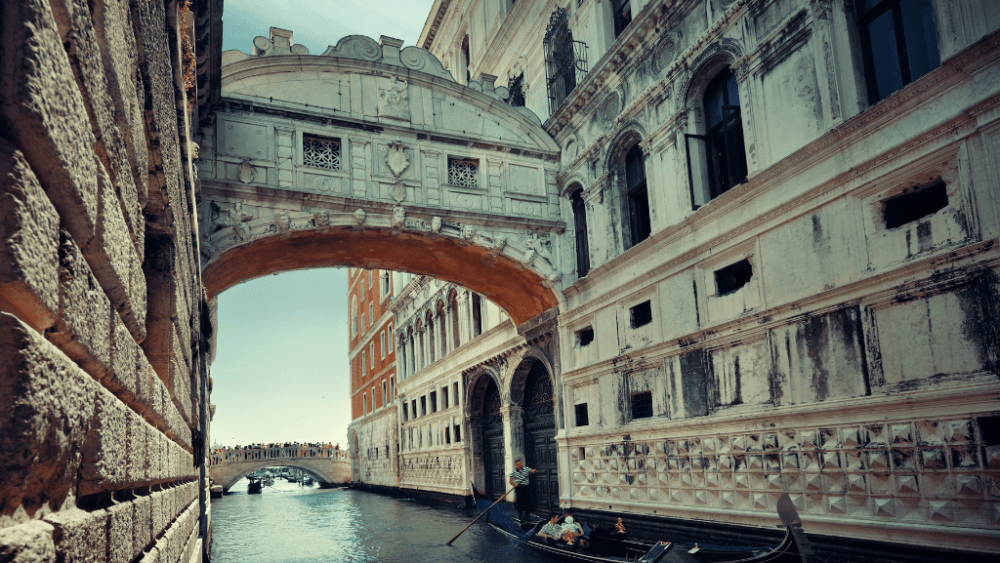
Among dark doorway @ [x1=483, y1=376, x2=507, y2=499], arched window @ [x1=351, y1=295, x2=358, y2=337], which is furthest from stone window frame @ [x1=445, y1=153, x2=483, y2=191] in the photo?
arched window @ [x1=351, y1=295, x2=358, y2=337]

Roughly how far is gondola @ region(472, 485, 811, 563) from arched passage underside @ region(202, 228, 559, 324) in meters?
4.15

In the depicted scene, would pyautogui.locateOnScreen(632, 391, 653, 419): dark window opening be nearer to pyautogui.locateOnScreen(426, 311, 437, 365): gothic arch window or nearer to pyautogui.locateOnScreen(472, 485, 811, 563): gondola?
pyautogui.locateOnScreen(472, 485, 811, 563): gondola

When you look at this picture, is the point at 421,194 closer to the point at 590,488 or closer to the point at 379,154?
the point at 379,154

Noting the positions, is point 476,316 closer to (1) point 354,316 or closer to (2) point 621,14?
(2) point 621,14

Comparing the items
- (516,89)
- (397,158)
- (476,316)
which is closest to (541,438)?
(476,316)

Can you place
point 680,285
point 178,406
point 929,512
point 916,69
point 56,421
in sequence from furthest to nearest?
1. point 680,285
2. point 916,69
3. point 929,512
4. point 178,406
5. point 56,421

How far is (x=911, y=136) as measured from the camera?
20.9 ft

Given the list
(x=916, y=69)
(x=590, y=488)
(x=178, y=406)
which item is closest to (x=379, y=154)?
(x=590, y=488)

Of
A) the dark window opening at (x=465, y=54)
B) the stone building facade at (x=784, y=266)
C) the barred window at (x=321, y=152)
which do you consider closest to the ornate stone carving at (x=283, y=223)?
the barred window at (x=321, y=152)

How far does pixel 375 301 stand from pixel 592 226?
19.4 metres

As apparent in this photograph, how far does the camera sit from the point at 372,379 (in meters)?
29.9

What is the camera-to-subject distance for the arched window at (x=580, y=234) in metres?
12.4

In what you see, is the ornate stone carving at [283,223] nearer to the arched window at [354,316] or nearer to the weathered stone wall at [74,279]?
the weathered stone wall at [74,279]

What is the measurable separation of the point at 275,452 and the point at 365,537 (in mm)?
25858
